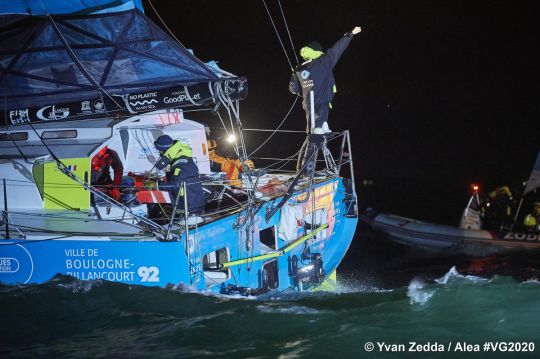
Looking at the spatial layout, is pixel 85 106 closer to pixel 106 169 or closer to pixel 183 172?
pixel 106 169

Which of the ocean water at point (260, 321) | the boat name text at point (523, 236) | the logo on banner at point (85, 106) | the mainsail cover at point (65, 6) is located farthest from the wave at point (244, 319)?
the boat name text at point (523, 236)

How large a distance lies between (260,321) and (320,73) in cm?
420

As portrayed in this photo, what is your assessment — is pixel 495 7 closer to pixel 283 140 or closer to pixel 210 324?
pixel 283 140

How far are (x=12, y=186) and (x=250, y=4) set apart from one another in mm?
51662

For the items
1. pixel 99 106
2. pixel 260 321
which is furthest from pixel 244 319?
pixel 99 106

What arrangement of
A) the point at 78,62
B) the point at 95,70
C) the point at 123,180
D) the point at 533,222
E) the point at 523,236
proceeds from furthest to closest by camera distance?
the point at 533,222, the point at 523,236, the point at 123,180, the point at 95,70, the point at 78,62

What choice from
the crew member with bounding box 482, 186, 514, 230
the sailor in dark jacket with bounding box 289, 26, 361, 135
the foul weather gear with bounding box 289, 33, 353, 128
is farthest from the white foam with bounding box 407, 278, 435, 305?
the crew member with bounding box 482, 186, 514, 230

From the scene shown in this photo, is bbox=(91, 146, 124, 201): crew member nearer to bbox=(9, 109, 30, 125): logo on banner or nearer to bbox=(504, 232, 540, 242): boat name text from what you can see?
bbox=(9, 109, 30, 125): logo on banner

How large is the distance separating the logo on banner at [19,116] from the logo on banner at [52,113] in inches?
7.2

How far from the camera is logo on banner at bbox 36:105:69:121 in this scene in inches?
342

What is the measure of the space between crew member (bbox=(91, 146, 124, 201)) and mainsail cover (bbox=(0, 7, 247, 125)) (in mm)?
833

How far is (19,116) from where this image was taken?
8.88 m

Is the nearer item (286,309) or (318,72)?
(286,309)

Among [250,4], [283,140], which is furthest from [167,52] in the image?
[250,4]
